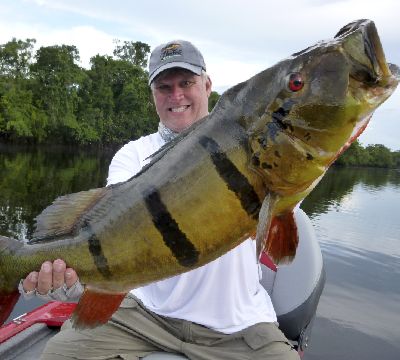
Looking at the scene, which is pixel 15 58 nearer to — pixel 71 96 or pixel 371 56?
pixel 71 96

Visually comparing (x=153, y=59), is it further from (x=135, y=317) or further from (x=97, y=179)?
(x=97, y=179)

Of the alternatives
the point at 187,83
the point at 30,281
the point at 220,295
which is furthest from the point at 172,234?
the point at 187,83

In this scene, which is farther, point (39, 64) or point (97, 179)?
point (39, 64)

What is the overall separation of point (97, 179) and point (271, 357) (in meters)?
27.3

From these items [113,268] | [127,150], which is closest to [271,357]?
[113,268]

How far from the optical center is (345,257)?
15.5 meters

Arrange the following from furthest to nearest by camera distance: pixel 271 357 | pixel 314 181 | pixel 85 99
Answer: pixel 85 99 → pixel 271 357 → pixel 314 181

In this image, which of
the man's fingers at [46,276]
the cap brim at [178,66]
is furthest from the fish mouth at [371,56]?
the cap brim at [178,66]

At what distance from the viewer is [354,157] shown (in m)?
104

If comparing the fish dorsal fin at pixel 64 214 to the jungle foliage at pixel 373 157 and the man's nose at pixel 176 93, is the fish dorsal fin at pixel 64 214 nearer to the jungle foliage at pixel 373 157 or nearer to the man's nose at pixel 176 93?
the man's nose at pixel 176 93

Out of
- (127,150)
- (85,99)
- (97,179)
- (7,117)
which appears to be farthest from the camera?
(85,99)

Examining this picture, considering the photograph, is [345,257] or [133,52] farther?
[133,52]

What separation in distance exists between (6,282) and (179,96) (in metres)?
2.15

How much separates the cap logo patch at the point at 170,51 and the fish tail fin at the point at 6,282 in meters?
2.00
